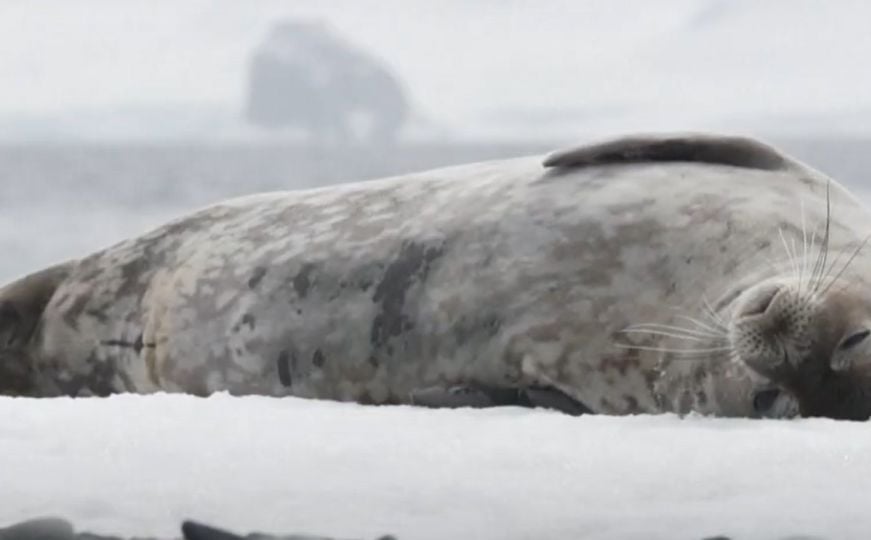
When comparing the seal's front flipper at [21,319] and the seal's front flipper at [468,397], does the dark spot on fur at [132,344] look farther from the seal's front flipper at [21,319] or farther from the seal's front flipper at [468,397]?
the seal's front flipper at [468,397]

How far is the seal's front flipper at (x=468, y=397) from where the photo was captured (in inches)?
93.7

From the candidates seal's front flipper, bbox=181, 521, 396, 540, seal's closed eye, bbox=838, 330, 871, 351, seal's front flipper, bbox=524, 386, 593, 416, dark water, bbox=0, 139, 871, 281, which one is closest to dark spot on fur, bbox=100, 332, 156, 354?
dark water, bbox=0, 139, 871, 281

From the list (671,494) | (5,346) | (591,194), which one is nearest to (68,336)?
(5,346)

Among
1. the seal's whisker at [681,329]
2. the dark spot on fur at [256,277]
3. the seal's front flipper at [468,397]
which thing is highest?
the seal's whisker at [681,329]

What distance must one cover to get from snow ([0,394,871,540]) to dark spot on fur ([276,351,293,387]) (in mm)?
1146

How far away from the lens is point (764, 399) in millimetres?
2035

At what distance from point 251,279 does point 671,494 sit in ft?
5.44

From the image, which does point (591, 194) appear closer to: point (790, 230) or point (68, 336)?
point (790, 230)

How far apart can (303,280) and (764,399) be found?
96 centimetres

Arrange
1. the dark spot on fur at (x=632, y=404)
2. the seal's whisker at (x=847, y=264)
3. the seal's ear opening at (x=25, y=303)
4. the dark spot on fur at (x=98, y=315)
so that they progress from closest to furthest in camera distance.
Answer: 1. the seal's whisker at (x=847, y=264)
2. the dark spot on fur at (x=632, y=404)
3. the dark spot on fur at (x=98, y=315)
4. the seal's ear opening at (x=25, y=303)

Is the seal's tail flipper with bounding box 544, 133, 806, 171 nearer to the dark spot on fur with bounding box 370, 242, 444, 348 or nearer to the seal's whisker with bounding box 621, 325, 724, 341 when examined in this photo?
the dark spot on fur with bounding box 370, 242, 444, 348

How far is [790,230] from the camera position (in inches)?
95.8

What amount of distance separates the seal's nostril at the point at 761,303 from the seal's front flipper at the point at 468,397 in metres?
0.42

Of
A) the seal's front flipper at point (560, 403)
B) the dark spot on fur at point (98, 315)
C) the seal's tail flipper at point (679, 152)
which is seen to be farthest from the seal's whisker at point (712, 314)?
the dark spot on fur at point (98, 315)
